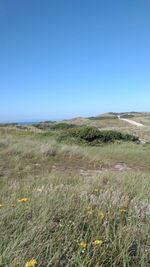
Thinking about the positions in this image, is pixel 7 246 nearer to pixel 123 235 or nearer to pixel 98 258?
pixel 98 258

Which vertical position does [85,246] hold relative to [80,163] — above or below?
A: above

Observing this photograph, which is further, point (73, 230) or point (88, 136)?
point (88, 136)

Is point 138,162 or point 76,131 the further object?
point 76,131

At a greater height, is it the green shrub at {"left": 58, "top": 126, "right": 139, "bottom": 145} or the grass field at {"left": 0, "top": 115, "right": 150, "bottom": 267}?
the grass field at {"left": 0, "top": 115, "right": 150, "bottom": 267}

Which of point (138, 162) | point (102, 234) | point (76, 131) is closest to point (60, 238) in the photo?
point (102, 234)

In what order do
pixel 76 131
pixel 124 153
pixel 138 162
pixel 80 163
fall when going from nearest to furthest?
pixel 80 163 → pixel 138 162 → pixel 124 153 → pixel 76 131

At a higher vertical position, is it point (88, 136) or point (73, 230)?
point (73, 230)

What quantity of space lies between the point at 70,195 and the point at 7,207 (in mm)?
1011

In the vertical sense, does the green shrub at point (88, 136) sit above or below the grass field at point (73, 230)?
below

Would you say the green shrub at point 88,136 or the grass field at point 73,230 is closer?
the grass field at point 73,230

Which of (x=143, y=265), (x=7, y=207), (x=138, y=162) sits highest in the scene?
(x=7, y=207)

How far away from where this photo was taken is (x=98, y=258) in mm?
2574

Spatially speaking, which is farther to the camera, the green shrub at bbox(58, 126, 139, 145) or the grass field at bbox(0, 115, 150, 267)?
the green shrub at bbox(58, 126, 139, 145)

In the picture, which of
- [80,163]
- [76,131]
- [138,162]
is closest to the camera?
[80,163]
